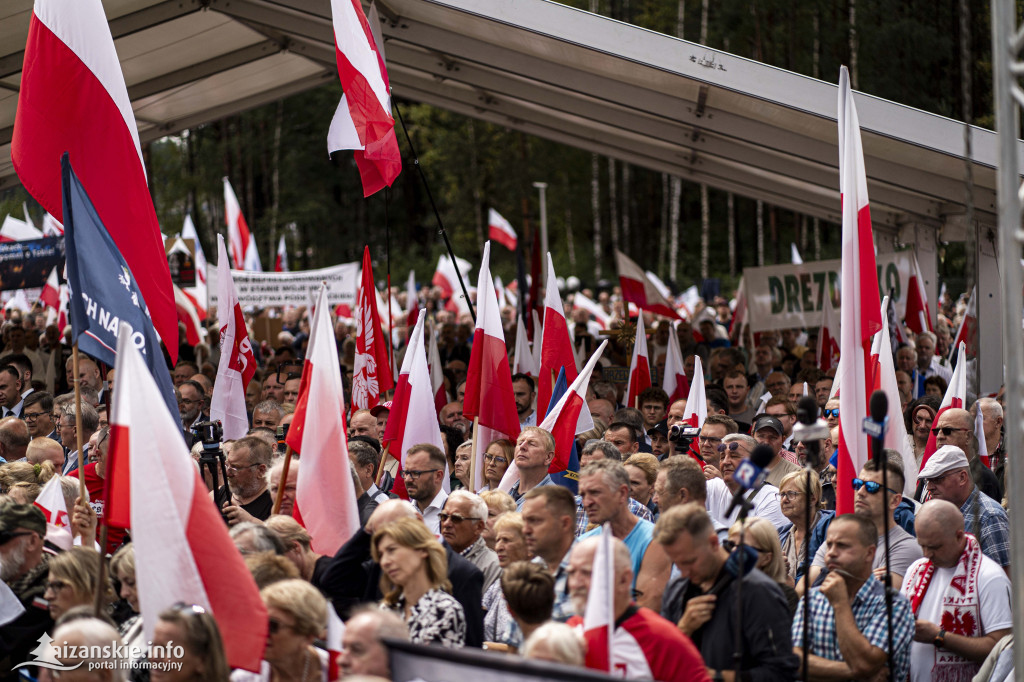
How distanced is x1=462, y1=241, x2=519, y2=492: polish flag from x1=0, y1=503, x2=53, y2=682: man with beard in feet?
12.1

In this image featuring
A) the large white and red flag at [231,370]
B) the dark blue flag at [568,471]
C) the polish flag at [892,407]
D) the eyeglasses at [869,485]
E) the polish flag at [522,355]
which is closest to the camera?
the eyeglasses at [869,485]

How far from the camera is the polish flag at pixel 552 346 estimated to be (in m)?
10.3

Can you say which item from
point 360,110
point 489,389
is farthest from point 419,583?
point 360,110

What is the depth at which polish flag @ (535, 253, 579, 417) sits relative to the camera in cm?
1027

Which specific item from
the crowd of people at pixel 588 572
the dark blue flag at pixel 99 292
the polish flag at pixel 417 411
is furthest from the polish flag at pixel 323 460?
the polish flag at pixel 417 411

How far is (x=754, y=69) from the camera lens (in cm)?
1014

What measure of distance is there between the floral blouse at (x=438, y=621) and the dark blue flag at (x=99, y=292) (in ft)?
7.16

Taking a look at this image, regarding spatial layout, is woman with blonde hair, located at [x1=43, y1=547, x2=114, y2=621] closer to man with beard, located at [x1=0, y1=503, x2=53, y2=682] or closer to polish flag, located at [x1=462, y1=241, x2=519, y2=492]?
man with beard, located at [x1=0, y1=503, x2=53, y2=682]

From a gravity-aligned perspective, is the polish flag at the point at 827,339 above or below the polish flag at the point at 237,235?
below

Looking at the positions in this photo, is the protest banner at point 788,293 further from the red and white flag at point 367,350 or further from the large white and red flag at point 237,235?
the large white and red flag at point 237,235

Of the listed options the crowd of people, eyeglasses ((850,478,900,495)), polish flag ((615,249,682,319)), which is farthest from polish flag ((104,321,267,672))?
polish flag ((615,249,682,319))

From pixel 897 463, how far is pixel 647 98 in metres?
6.88

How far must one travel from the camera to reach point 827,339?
1580 cm

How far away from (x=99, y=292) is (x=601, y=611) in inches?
141
